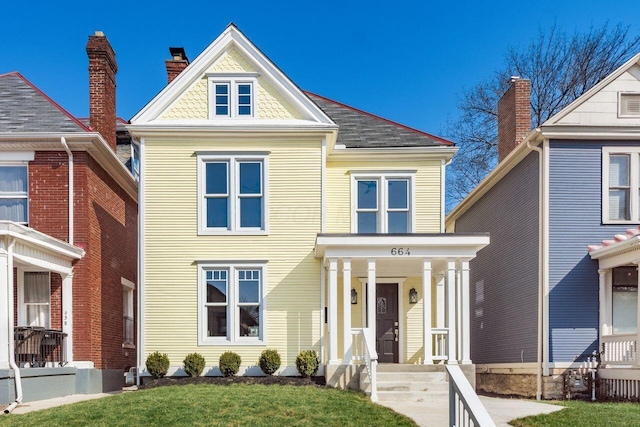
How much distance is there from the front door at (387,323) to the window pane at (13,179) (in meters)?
9.14

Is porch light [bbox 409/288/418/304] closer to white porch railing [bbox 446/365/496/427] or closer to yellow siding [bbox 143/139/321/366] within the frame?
yellow siding [bbox 143/139/321/366]

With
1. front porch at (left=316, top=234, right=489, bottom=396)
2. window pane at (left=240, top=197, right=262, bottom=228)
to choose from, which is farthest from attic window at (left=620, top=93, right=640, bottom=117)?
window pane at (left=240, top=197, right=262, bottom=228)

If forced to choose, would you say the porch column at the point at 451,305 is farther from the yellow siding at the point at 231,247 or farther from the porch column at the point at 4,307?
the porch column at the point at 4,307

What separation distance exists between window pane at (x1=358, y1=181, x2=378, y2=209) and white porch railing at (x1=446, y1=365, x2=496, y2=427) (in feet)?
32.3

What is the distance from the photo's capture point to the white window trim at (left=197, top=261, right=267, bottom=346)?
15.8 metres

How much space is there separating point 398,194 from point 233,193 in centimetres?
430

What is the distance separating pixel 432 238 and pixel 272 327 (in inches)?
170

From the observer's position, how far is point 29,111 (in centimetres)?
1675

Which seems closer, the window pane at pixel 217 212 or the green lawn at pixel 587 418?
the green lawn at pixel 587 418

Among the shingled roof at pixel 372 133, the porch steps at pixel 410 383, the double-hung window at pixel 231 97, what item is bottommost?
the porch steps at pixel 410 383

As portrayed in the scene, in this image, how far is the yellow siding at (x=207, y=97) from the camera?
1628 cm

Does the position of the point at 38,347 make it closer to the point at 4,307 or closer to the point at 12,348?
the point at 12,348

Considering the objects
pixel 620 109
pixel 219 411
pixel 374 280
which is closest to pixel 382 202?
pixel 374 280

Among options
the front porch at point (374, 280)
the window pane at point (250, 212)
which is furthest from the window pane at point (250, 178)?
the front porch at point (374, 280)
